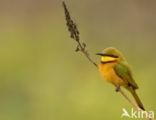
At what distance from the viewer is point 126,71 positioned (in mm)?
2312

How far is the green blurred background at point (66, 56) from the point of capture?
7.86 ft

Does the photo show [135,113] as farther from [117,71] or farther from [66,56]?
[66,56]

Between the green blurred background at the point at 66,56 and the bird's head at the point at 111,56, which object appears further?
the green blurred background at the point at 66,56

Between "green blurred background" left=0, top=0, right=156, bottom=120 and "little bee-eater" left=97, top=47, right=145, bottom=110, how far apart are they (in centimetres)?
5

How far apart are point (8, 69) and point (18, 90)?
9 centimetres

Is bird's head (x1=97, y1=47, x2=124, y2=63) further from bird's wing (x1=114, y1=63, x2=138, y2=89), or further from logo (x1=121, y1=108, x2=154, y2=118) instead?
logo (x1=121, y1=108, x2=154, y2=118)

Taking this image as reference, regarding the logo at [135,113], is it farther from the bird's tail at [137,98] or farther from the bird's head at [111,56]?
the bird's head at [111,56]

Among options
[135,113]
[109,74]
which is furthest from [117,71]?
[135,113]

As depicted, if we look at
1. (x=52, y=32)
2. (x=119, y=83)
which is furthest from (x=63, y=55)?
(x=119, y=83)

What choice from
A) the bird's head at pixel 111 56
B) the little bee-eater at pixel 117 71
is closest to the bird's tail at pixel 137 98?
the little bee-eater at pixel 117 71

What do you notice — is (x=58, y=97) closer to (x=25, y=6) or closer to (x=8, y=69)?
(x=8, y=69)

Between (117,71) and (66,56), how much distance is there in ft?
0.86

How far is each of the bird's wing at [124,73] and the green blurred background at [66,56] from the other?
0.04 meters

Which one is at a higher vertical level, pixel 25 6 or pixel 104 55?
pixel 25 6
